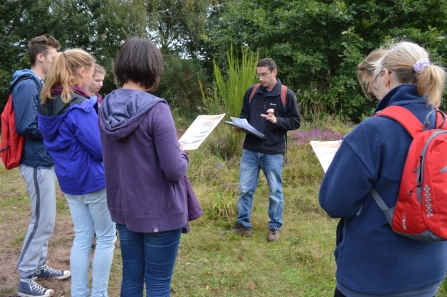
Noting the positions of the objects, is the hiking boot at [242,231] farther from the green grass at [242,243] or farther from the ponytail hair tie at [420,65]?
the ponytail hair tie at [420,65]

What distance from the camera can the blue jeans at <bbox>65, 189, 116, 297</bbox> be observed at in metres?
2.90

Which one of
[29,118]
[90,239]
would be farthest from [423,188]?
[29,118]

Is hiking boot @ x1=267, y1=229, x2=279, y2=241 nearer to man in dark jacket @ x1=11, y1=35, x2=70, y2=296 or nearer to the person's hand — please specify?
the person's hand

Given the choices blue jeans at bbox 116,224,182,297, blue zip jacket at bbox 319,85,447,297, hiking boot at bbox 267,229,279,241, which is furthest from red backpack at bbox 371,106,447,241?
hiking boot at bbox 267,229,279,241

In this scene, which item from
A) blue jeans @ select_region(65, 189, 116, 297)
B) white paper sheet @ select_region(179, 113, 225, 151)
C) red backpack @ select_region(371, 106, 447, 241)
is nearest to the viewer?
red backpack @ select_region(371, 106, 447, 241)

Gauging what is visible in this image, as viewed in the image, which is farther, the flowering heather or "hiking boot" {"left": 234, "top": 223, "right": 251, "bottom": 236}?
the flowering heather

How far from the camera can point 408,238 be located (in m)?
1.78

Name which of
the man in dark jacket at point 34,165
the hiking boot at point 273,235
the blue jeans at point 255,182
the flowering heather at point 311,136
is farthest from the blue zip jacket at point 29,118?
the flowering heather at point 311,136

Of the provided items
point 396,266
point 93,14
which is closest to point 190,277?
point 396,266

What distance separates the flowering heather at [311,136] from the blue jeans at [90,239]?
5.13 metres

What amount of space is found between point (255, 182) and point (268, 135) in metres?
0.62

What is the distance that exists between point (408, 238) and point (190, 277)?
2.59m

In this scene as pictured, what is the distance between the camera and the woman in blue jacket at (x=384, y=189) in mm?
1710

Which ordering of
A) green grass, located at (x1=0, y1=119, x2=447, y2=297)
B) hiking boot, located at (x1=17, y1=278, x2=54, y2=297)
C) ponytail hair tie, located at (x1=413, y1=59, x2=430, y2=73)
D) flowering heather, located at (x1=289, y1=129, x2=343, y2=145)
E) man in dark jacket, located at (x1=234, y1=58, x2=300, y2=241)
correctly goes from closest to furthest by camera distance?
ponytail hair tie, located at (x1=413, y1=59, x2=430, y2=73)
hiking boot, located at (x1=17, y1=278, x2=54, y2=297)
green grass, located at (x1=0, y1=119, x2=447, y2=297)
man in dark jacket, located at (x1=234, y1=58, x2=300, y2=241)
flowering heather, located at (x1=289, y1=129, x2=343, y2=145)
